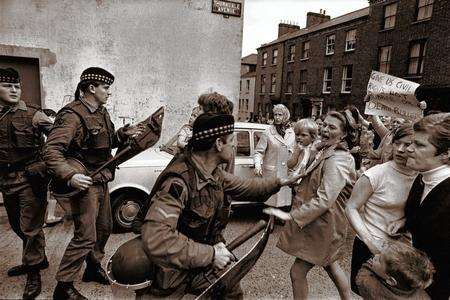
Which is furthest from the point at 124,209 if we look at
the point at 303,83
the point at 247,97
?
the point at 247,97

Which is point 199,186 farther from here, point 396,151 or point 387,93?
point 387,93

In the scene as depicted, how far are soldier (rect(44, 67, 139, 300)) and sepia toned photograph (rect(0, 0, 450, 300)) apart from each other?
13 mm

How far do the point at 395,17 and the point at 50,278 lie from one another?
2162 cm

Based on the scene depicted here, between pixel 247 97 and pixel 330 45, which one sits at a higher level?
pixel 330 45

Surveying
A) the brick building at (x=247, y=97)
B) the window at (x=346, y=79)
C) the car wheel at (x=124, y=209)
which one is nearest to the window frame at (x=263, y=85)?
the brick building at (x=247, y=97)

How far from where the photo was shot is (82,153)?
3.02m

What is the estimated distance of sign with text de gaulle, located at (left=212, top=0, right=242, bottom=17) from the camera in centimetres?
737

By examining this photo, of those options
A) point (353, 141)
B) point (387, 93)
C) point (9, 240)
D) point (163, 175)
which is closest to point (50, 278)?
point (9, 240)

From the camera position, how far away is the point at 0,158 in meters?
3.12

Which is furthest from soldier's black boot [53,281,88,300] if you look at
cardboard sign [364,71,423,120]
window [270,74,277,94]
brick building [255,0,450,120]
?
window [270,74,277,94]

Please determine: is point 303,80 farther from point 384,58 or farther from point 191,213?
point 191,213

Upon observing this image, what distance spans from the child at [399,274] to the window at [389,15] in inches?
830

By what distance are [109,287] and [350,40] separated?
23.7 m

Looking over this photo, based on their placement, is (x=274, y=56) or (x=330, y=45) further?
(x=274, y=56)
